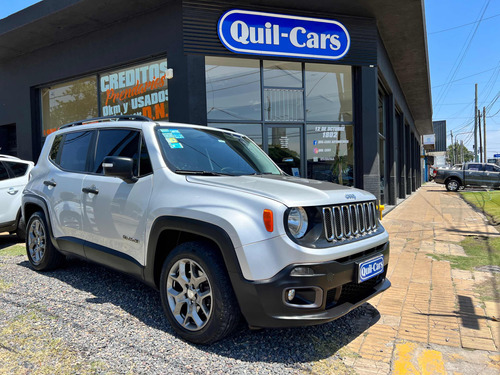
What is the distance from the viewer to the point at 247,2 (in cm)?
844

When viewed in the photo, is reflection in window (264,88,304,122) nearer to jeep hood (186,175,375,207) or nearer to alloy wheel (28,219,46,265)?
alloy wheel (28,219,46,265)

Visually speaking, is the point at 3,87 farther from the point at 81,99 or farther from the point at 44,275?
the point at 44,275

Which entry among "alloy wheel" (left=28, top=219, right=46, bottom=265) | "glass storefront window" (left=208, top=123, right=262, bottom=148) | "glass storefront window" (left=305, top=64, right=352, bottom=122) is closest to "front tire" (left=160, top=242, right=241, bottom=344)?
"alloy wheel" (left=28, top=219, right=46, bottom=265)

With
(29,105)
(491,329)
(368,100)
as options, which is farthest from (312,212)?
(29,105)

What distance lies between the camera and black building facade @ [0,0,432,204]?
8.41 m

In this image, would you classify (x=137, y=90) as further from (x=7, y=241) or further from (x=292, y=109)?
(x=7, y=241)

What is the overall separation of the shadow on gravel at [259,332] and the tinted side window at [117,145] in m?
1.31

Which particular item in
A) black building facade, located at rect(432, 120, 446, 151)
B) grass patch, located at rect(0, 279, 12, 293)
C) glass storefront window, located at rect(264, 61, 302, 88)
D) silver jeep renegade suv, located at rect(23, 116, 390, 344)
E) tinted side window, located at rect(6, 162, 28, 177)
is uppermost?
black building facade, located at rect(432, 120, 446, 151)

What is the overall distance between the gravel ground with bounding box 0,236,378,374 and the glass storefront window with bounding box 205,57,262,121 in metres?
5.58

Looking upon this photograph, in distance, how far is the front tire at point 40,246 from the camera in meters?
4.58

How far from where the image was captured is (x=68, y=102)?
11078 mm

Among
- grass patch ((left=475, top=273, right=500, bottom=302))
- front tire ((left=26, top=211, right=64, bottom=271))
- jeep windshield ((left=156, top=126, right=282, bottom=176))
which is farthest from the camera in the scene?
front tire ((left=26, top=211, right=64, bottom=271))

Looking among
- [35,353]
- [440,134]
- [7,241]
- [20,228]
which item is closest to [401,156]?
[20,228]

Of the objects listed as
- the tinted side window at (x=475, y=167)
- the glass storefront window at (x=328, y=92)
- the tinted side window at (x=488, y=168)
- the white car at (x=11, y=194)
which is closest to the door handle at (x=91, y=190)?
the white car at (x=11, y=194)
